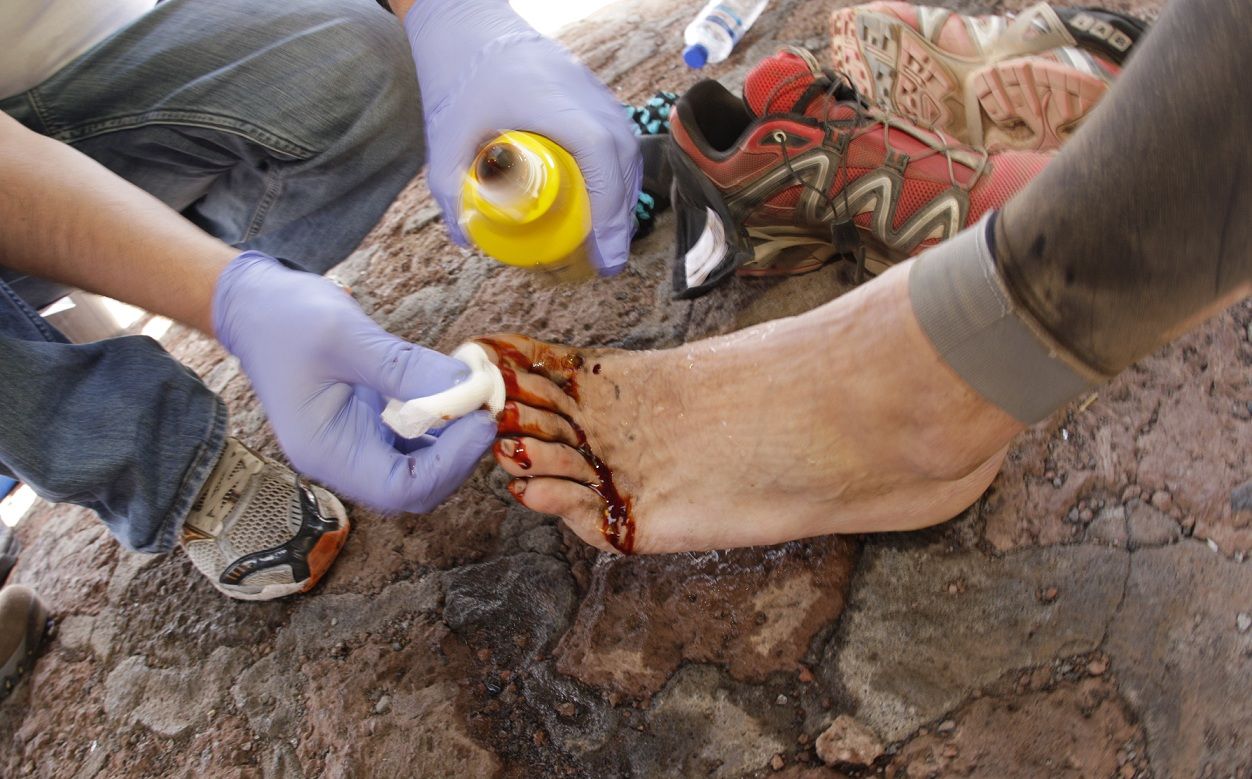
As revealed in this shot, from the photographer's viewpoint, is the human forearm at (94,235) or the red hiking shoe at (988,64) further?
the red hiking shoe at (988,64)

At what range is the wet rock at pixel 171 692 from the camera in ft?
3.61

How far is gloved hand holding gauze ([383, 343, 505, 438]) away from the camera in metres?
0.88

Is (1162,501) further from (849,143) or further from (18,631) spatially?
(18,631)

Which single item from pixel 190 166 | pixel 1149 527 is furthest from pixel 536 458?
pixel 190 166

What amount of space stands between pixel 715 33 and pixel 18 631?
1.87 metres

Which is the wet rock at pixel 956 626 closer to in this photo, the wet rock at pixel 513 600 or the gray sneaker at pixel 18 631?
the wet rock at pixel 513 600

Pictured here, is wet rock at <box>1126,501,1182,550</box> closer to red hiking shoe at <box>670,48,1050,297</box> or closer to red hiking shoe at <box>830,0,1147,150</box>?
red hiking shoe at <box>670,48,1050,297</box>

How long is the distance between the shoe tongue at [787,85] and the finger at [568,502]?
677 millimetres

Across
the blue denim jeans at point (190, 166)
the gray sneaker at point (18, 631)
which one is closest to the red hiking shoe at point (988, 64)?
the blue denim jeans at point (190, 166)

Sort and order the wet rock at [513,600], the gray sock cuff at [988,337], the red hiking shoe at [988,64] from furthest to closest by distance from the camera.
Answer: the red hiking shoe at [988,64] → the wet rock at [513,600] → the gray sock cuff at [988,337]

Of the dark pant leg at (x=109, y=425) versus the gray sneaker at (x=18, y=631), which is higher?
the dark pant leg at (x=109, y=425)

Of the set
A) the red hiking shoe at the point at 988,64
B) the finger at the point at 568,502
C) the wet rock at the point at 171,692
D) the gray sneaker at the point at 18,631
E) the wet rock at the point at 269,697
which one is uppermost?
the red hiking shoe at the point at 988,64

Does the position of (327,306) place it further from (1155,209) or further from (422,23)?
(1155,209)

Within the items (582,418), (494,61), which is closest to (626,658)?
(582,418)
